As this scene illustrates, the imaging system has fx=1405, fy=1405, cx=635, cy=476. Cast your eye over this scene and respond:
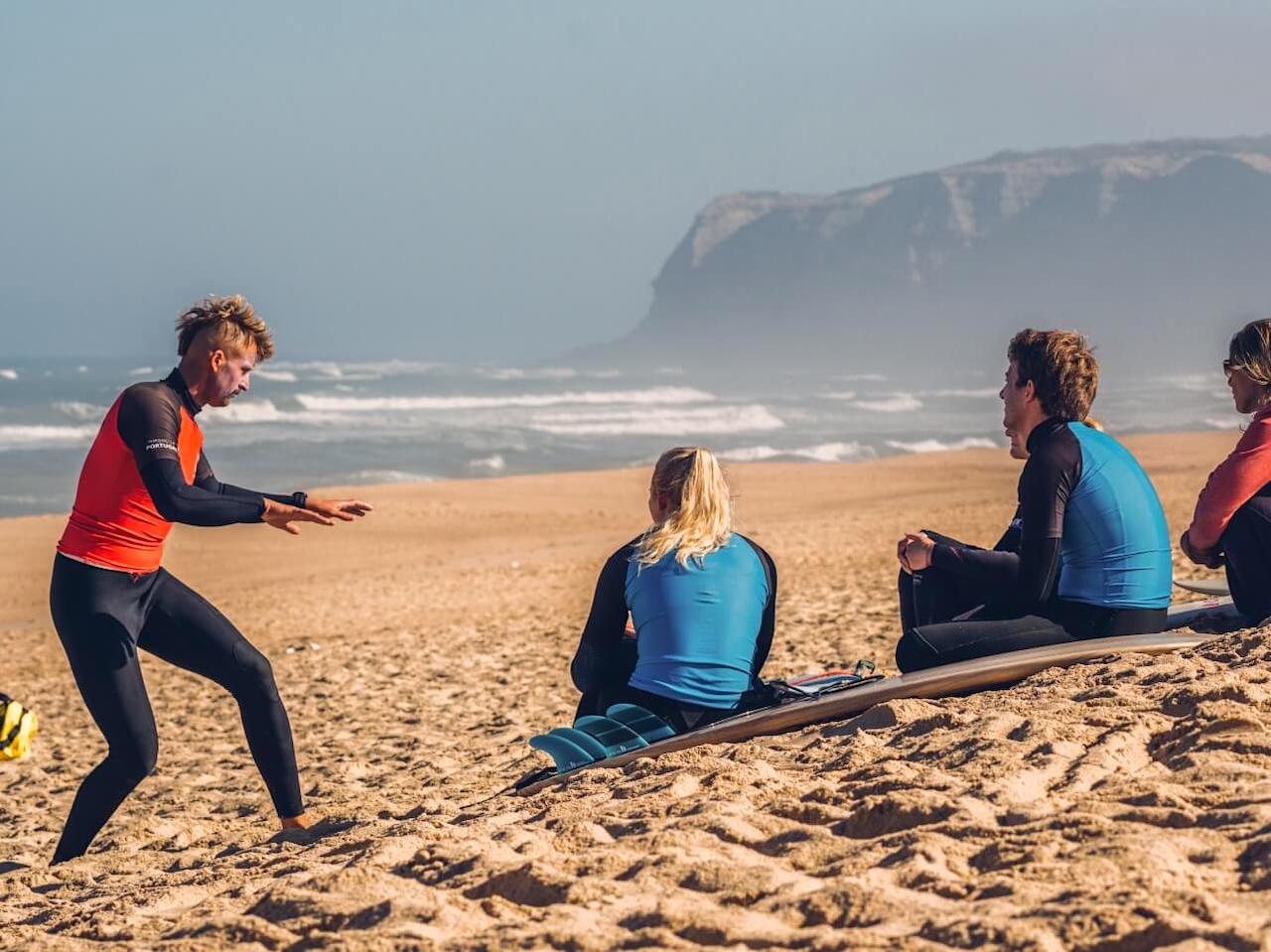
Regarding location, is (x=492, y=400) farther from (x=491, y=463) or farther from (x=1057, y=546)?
(x=1057, y=546)

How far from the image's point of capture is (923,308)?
145m

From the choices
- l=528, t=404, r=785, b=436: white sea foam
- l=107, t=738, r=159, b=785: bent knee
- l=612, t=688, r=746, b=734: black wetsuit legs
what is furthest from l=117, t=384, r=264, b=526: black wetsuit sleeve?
l=528, t=404, r=785, b=436: white sea foam

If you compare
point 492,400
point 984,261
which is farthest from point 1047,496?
point 984,261

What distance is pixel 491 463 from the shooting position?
98.4 feet

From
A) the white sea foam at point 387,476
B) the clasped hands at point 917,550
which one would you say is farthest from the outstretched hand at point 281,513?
the white sea foam at point 387,476

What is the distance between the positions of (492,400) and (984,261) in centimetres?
10680

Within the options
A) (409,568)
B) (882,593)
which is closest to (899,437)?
(409,568)

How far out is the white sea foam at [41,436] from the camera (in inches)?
Answer: 1303

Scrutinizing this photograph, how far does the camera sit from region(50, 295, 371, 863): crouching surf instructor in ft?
13.5

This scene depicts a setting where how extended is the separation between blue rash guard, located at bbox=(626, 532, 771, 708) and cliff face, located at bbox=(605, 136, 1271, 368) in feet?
381

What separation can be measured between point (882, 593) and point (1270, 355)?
5.91 meters

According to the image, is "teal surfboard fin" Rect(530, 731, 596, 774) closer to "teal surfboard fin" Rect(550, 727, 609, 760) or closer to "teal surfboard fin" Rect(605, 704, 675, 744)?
"teal surfboard fin" Rect(550, 727, 609, 760)

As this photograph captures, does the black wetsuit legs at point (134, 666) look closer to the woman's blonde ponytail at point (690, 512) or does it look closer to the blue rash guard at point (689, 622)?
the blue rash guard at point (689, 622)

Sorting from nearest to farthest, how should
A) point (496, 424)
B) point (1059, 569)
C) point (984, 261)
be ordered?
point (1059, 569) → point (496, 424) → point (984, 261)
